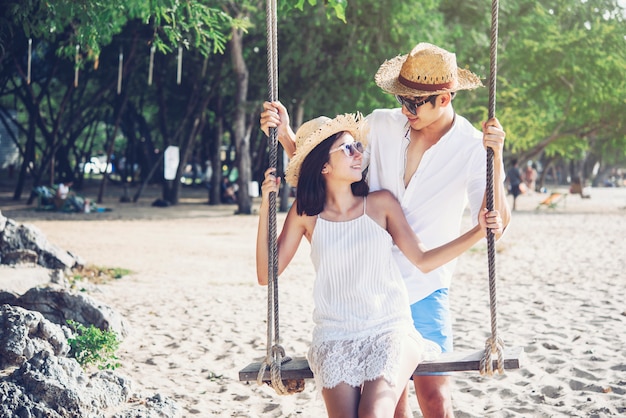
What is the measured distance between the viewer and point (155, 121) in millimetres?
44469

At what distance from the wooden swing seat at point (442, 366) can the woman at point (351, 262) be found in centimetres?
6

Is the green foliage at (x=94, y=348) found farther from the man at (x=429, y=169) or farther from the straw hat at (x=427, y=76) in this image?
the straw hat at (x=427, y=76)

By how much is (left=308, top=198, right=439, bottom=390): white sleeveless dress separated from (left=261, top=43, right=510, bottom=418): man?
0.65 feet

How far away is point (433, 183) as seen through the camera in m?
3.85

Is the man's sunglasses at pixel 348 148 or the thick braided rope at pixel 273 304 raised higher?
the man's sunglasses at pixel 348 148

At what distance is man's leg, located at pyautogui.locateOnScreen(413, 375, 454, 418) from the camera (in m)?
3.77

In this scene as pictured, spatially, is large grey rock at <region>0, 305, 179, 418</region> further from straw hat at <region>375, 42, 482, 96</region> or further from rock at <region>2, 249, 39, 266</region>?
rock at <region>2, 249, 39, 266</region>

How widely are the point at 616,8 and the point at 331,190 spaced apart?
1149 inches

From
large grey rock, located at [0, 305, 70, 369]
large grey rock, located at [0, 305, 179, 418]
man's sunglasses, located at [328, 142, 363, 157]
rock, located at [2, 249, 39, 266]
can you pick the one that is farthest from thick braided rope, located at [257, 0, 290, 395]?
rock, located at [2, 249, 39, 266]

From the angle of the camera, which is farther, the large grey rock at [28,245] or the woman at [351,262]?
the large grey rock at [28,245]

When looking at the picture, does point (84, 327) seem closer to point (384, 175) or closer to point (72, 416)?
point (72, 416)

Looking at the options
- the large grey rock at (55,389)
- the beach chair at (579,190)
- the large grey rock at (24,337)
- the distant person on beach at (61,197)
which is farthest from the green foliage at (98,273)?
the beach chair at (579,190)

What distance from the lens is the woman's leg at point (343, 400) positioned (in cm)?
333

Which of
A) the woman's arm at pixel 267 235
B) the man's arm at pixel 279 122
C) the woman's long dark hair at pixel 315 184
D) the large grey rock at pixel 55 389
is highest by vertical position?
the man's arm at pixel 279 122
